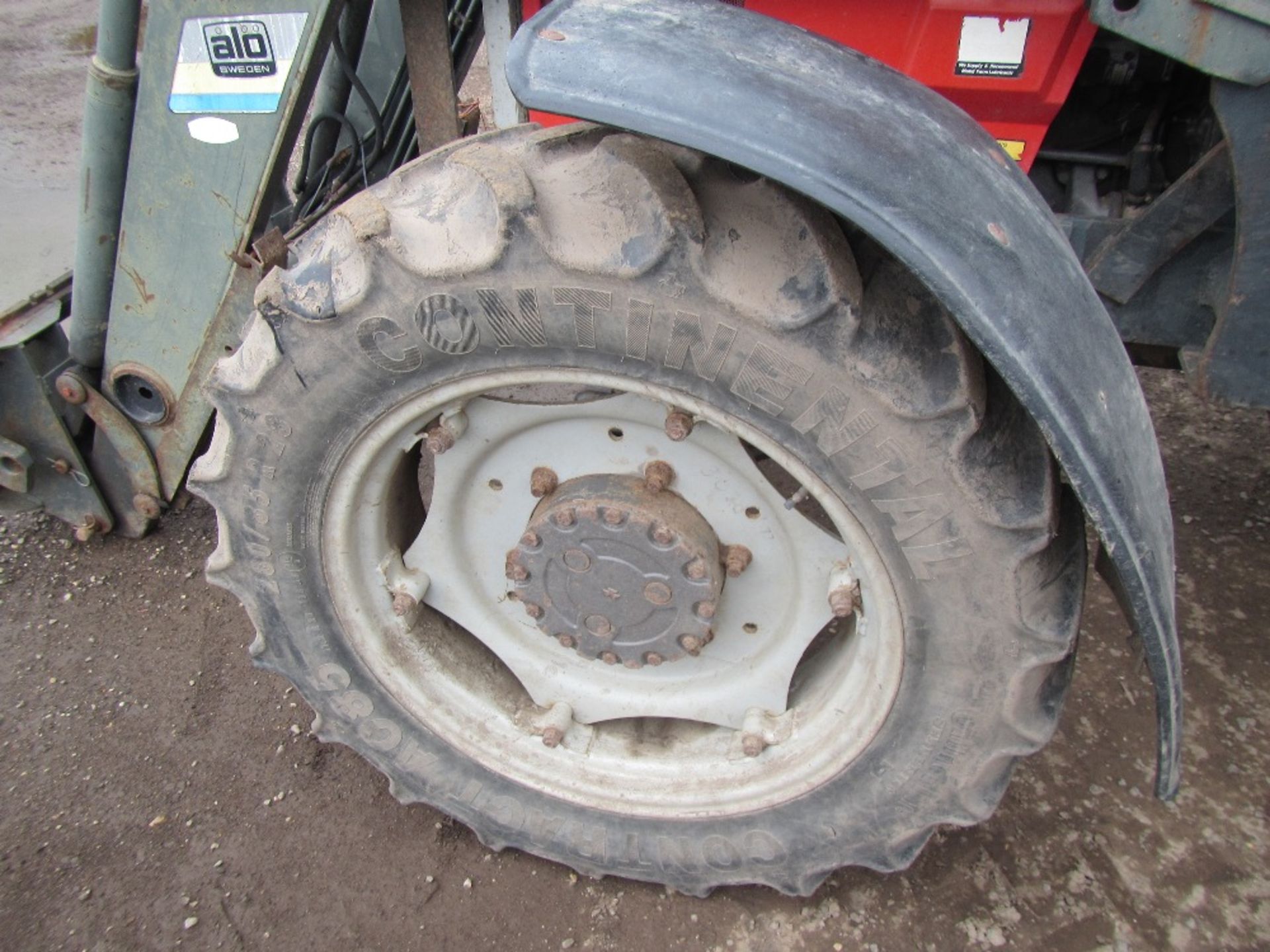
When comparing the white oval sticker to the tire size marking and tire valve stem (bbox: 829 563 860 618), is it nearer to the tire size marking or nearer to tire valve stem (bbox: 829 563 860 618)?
the tire size marking

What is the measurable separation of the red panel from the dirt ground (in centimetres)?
101

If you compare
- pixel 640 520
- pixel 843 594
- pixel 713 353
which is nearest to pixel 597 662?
pixel 640 520

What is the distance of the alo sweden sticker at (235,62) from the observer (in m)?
1.59

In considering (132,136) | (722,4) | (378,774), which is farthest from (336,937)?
(722,4)

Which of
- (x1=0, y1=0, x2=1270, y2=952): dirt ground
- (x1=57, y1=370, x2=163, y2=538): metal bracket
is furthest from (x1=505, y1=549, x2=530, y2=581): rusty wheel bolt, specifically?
(x1=57, y1=370, x2=163, y2=538): metal bracket

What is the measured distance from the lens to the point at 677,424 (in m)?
1.33

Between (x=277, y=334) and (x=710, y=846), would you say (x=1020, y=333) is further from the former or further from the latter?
(x=710, y=846)

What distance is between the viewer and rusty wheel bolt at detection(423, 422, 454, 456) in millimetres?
1421

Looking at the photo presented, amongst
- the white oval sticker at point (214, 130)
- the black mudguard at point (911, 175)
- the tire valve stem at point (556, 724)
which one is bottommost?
the tire valve stem at point (556, 724)

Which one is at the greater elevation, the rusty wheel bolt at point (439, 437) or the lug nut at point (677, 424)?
the lug nut at point (677, 424)

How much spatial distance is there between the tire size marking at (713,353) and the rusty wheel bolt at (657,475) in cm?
31

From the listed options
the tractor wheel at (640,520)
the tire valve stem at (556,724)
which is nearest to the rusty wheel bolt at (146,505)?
the tractor wheel at (640,520)

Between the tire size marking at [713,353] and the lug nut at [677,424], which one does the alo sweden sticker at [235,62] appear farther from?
the lug nut at [677,424]

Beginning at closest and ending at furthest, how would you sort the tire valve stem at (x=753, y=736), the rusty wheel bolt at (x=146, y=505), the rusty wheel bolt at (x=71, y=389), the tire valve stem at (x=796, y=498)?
1. the tire valve stem at (x=796, y=498)
2. the tire valve stem at (x=753, y=736)
3. the rusty wheel bolt at (x=71, y=389)
4. the rusty wheel bolt at (x=146, y=505)
